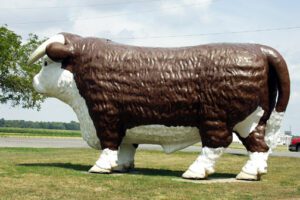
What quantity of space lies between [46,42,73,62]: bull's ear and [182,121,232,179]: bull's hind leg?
3006mm

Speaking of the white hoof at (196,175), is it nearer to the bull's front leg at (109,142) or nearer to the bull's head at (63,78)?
the bull's front leg at (109,142)

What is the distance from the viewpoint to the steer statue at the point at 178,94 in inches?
350

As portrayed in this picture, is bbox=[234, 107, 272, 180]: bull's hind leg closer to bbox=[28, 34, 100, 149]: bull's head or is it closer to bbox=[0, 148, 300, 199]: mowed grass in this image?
bbox=[0, 148, 300, 199]: mowed grass

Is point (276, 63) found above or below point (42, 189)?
above

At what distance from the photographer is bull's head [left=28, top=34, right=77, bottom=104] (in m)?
9.80

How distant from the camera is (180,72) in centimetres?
916

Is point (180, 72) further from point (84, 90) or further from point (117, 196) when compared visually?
point (117, 196)

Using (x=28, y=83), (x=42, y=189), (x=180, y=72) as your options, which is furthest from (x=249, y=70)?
(x=28, y=83)

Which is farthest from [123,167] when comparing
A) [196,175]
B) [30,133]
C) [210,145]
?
[30,133]

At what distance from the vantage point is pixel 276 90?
941 cm

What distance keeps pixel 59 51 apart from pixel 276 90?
13.8ft

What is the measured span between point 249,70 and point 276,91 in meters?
0.89

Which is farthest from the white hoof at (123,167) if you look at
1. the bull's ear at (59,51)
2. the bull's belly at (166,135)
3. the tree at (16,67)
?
the tree at (16,67)

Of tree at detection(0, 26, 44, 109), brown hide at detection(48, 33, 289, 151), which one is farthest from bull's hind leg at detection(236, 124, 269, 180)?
tree at detection(0, 26, 44, 109)
